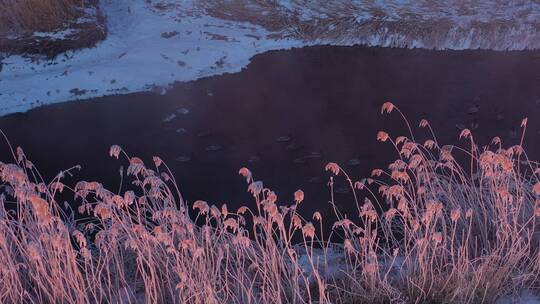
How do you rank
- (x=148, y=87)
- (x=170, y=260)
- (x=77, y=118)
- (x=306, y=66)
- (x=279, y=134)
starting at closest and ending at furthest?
(x=170, y=260), (x=279, y=134), (x=77, y=118), (x=148, y=87), (x=306, y=66)

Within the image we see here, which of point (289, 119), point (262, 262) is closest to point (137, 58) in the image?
point (289, 119)

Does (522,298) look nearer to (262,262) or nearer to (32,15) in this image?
(262,262)

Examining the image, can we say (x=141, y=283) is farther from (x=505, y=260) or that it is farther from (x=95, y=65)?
(x=95, y=65)

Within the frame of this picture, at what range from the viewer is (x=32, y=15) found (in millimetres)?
8633

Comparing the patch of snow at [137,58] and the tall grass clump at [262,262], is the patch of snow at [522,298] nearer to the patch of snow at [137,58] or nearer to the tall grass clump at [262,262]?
the tall grass clump at [262,262]

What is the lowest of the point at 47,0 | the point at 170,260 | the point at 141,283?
the point at 141,283

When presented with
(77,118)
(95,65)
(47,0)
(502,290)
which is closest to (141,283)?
(502,290)

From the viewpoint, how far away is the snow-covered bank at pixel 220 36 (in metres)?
8.02

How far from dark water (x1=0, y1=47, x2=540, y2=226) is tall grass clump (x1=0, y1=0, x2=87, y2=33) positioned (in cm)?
184

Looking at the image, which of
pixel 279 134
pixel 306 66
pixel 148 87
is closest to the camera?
pixel 279 134

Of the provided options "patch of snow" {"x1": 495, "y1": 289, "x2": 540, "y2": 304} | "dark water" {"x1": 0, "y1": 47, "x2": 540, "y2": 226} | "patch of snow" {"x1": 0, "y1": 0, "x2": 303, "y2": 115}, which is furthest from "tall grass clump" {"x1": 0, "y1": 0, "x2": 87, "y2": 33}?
"patch of snow" {"x1": 495, "y1": 289, "x2": 540, "y2": 304}

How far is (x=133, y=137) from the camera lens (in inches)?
263

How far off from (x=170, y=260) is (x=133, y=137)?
3160mm

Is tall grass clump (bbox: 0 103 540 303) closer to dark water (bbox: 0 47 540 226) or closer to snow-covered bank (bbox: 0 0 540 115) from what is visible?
dark water (bbox: 0 47 540 226)
